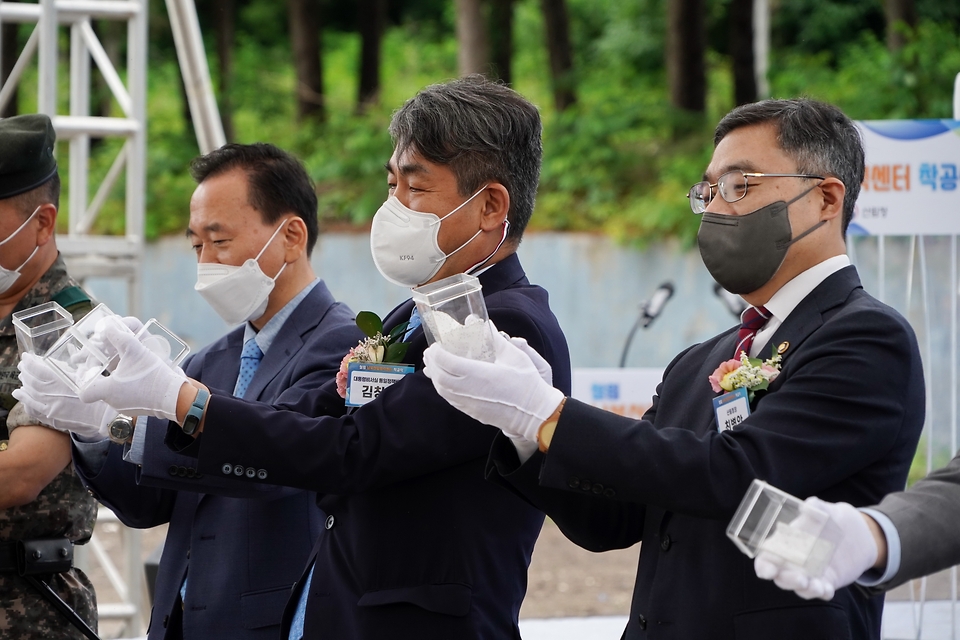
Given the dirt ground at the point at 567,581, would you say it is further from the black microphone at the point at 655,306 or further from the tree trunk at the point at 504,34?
the tree trunk at the point at 504,34

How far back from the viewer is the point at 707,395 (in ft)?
7.66

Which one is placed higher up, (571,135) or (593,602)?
(571,135)

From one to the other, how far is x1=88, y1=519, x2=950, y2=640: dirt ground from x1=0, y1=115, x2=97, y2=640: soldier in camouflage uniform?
4.39 meters

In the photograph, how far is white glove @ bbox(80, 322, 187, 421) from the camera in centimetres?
222

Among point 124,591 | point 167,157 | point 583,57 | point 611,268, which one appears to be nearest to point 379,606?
point 124,591

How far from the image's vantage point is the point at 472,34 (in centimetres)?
1421

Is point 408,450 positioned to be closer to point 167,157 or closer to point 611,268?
point 611,268

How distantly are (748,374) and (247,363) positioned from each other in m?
1.61

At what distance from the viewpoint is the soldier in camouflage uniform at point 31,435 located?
8.92 feet

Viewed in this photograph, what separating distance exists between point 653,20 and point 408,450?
18.1 metres

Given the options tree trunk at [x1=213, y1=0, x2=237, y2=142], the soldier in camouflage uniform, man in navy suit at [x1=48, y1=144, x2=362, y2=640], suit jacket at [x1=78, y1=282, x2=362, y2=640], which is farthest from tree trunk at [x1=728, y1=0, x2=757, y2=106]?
the soldier in camouflage uniform

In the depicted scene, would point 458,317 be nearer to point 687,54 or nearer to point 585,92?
point 687,54

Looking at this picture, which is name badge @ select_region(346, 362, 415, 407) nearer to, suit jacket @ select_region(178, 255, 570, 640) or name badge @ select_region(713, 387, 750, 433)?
suit jacket @ select_region(178, 255, 570, 640)

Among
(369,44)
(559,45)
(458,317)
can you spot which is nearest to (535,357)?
(458,317)
